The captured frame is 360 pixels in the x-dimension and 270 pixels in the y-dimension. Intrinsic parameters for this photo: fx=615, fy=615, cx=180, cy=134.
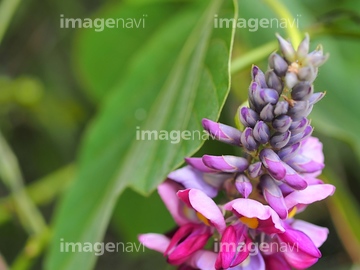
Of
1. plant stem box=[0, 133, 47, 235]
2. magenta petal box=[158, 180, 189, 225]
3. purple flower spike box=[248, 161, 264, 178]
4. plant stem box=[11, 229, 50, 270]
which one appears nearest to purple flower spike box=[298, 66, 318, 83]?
purple flower spike box=[248, 161, 264, 178]

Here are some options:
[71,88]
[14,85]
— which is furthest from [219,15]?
[71,88]

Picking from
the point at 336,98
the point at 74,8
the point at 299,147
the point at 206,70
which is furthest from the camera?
the point at 74,8

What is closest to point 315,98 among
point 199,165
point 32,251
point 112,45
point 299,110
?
point 299,110

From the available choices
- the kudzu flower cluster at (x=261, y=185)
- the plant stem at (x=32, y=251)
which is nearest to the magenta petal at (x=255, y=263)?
the kudzu flower cluster at (x=261, y=185)

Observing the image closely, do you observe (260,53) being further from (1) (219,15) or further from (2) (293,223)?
(2) (293,223)

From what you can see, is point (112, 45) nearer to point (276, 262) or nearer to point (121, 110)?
point (121, 110)

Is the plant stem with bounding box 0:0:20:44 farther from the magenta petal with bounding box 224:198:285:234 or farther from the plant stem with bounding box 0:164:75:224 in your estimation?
the magenta petal with bounding box 224:198:285:234

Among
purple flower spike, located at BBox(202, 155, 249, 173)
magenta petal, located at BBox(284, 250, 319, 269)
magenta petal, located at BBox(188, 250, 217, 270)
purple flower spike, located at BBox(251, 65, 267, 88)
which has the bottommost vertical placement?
magenta petal, located at BBox(188, 250, 217, 270)
